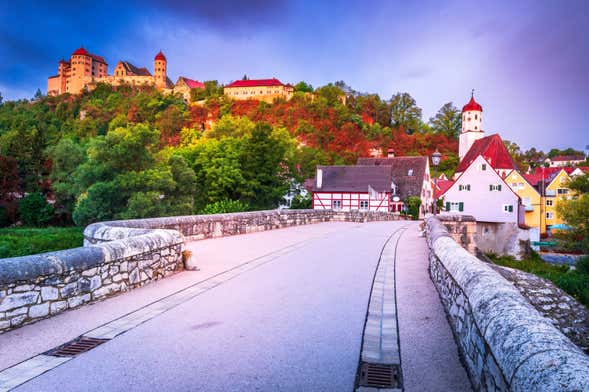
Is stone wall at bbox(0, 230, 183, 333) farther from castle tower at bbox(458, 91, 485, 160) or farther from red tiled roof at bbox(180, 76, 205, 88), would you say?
red tiled roof at bbox(180, 76, 205, 88)

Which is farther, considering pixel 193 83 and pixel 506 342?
pixel 193 83

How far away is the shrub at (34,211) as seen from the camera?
A: 42938mm

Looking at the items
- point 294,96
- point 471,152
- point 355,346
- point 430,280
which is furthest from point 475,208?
point 294,96

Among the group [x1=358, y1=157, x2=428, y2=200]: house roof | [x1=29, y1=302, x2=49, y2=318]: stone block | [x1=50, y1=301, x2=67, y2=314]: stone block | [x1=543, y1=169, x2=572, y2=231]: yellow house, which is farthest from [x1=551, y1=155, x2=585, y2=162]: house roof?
[x1=29, y1=302, x2=49, y2=318]: stone block

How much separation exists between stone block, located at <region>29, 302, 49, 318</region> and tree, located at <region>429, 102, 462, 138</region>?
10619 cm

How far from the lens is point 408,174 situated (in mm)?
55094

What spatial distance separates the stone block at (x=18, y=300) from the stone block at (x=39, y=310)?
0.09m

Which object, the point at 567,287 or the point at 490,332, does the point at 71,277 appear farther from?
the point at 567,287

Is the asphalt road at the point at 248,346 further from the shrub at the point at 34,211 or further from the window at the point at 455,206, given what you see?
the shrub at the point at 34,211

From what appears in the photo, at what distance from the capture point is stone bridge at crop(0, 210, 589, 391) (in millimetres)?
3477

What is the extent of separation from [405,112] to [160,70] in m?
74.6

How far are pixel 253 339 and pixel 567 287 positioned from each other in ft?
56.6

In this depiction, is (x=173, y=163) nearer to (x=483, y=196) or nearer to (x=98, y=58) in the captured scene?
(x=483, y=196)

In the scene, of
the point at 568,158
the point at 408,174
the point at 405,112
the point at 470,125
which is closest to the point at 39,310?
the point at 408,174
